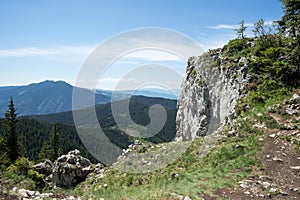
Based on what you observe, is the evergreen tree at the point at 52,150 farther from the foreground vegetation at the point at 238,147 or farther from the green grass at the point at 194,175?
the green grass at the point at 194,175

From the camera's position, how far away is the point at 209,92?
34.2 metres

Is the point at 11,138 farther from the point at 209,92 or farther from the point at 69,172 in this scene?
the point at 209,92

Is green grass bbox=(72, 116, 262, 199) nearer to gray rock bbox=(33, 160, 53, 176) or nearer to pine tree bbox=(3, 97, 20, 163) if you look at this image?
gray rock bbox=(33, 160, 53, 176)

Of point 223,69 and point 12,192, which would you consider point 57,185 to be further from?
point 223,69

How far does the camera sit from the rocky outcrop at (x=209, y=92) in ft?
96.8

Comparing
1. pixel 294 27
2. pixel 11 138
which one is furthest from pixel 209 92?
pixel 11 138

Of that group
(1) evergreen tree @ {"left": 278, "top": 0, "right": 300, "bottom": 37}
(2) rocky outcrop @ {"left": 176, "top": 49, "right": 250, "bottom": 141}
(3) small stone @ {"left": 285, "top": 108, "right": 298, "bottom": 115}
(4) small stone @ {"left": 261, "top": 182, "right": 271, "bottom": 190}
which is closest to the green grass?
(4) small stone @ {"left": 261, "top": 182, "right": 271, "bottom": 190}

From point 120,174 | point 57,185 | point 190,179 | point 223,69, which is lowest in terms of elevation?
point 57,185

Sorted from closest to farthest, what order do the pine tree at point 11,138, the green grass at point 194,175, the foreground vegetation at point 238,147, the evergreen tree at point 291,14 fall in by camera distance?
the green grass at point 194,175
the foreground vegetation at point 238,147
the evergreen tree at point 291,14
the pine tree at point 11,138

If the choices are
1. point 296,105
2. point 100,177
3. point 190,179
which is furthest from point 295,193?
point 100,177

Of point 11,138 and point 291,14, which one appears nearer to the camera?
point 291,14

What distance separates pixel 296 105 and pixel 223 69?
12.6 m

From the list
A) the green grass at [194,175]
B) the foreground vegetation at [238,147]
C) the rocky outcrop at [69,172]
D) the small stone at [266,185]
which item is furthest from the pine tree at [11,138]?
the small stone at [266,185]

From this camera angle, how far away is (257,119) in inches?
839
